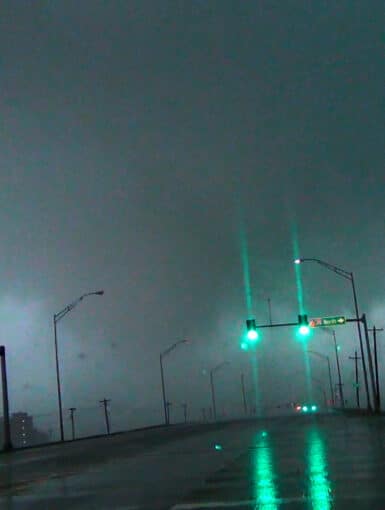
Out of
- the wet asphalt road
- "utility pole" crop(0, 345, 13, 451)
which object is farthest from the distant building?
the wet asphalt road

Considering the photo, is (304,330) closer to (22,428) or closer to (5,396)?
(5,396)

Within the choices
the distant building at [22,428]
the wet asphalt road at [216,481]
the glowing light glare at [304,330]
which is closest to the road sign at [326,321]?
the glowing light glare at [304,330]

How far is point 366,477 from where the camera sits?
1797 centimetres

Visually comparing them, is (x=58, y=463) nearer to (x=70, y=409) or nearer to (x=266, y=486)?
(x=266, y=486)

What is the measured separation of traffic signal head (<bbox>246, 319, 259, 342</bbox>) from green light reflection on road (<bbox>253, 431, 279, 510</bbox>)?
19281 millimetres

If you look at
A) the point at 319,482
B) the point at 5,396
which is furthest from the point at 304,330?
the point at 319,482

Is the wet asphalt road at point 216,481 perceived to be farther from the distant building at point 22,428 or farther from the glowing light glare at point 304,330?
the distant building at point 22,428

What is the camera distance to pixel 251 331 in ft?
160

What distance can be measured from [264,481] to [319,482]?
144 centimetres

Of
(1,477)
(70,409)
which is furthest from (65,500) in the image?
(70,409)

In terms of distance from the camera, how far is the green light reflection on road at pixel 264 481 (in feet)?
48.5

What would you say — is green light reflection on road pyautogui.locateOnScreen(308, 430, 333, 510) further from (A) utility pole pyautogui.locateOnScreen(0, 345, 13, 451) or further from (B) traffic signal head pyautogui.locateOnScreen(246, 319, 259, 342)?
(A) utility pole pyautogui.locateOnScreen(0, 345, 13, 451)

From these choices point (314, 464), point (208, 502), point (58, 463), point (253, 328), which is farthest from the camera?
point (253, 328)

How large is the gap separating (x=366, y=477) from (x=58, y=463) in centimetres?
1653
